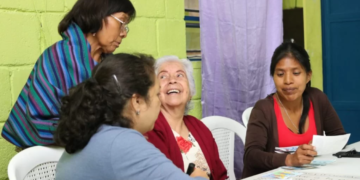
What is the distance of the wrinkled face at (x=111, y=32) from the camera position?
6.63 feet

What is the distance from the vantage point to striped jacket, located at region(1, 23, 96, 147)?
177cm

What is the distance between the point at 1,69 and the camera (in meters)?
2.02

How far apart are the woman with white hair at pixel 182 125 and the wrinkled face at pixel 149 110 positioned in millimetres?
542

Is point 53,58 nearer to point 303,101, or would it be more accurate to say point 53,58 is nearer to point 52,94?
point 52,94

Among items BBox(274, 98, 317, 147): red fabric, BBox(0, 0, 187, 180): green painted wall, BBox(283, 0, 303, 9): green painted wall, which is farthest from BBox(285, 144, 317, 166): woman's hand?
BBox(283, 0, 303, 9): green painted wall

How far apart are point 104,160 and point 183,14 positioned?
1835mm

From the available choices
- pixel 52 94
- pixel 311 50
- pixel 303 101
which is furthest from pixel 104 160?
pixel 311 50

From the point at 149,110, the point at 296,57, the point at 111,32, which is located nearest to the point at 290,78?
the point at 296,57

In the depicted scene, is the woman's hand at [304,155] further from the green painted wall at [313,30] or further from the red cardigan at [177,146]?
the green painted wall at [313,30]

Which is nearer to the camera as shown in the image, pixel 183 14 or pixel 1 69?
pixel 1 69

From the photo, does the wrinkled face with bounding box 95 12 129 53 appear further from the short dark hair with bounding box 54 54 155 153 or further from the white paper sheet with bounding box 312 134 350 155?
the white paper sheet with bounding box 312 134 350 155

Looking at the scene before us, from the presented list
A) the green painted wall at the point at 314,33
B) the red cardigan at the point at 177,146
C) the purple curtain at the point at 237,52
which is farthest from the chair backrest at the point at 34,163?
the green painted wall at the point at 314,33

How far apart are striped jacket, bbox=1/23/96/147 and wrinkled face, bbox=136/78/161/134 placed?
481mm

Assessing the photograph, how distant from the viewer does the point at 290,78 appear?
8.10 feet
